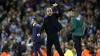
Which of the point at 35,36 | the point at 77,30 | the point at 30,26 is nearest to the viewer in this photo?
the point at 77,30

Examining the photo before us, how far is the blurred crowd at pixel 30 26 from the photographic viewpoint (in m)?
21.3

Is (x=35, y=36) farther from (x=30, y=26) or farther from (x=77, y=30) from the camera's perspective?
(x=30, y=26)

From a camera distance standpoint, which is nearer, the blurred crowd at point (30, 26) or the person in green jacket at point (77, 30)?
the person in green jacket at point (77, 30)

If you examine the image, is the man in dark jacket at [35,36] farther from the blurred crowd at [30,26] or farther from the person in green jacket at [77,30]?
the person in green jacket at [77,30]

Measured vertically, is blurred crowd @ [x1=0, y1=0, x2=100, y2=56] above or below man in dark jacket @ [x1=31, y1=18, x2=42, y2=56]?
below

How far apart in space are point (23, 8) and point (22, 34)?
3513mm

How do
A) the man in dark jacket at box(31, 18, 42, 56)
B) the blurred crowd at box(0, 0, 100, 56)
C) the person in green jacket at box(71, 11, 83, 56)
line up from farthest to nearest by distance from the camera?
the blurred crowd at box(0, 0, 100, 56), the man in dark jacket at box(31, 18, 42, 56), the person in green jacket at box(71, 11, 83, 56)

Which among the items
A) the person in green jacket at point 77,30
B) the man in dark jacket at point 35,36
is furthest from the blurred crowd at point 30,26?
the person in green jacket at point 77,30

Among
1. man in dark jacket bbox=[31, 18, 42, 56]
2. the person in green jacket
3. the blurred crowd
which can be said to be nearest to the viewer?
the person in green jacket

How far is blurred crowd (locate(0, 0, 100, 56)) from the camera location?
21297 millimetres

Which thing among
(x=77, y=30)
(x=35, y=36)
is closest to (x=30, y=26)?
(x=35, y=36)

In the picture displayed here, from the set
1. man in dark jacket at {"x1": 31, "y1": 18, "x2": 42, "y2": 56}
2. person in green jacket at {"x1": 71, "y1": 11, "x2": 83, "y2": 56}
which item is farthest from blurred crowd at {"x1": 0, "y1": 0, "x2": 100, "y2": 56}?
person in green jacket at {"x1": 71, "y1": 11, "x2": 83, "y2": 56}

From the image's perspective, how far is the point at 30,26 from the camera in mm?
24547

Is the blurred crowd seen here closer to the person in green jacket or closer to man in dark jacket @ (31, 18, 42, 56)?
man in dark jacket @ (31, 18, 42, 56)
